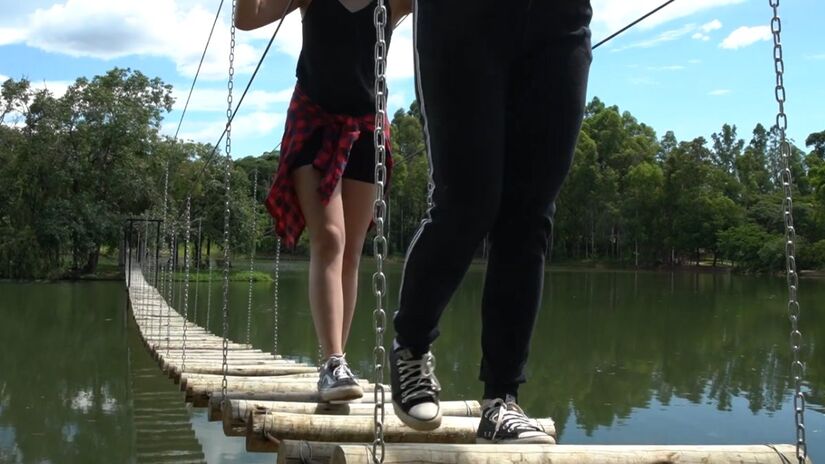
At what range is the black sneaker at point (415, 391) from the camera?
1.44 meters

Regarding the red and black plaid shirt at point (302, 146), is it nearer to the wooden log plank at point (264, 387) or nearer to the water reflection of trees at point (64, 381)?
the wooden log plank at point (264, 387)

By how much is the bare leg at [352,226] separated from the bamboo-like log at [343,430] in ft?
1.60

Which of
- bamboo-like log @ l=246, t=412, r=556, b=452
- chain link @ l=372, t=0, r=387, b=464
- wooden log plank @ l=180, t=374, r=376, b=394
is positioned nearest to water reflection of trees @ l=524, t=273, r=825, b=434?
wooden log plank @ l=180, t=374, r=376, b=394

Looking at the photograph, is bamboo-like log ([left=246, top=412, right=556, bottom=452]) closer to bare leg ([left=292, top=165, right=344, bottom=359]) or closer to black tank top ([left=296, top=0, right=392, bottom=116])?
bare leg ([left=292, top=165, right=344, bottom=359])

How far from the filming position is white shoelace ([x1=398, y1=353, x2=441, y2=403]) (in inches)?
56.9

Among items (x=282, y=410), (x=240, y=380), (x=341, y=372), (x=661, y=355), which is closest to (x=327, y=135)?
(x=341, y=372)

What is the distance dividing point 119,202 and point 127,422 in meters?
21.8

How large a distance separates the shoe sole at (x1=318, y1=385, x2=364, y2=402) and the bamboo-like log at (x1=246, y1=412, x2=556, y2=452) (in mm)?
157

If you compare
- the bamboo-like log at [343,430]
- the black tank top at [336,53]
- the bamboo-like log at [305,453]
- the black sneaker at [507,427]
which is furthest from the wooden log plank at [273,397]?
the black tank top at [336,53]

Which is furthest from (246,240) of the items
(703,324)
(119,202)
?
(703,324)

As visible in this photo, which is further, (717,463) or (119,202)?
(119,202)

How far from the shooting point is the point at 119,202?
94.3 feet

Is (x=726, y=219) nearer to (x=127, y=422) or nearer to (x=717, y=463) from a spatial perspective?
(x=127, y=422)

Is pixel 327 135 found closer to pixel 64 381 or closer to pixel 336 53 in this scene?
pixel 336 53
